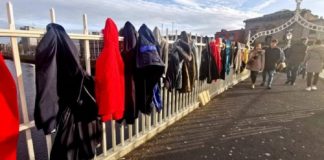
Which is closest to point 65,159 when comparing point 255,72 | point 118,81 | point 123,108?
point 123,108

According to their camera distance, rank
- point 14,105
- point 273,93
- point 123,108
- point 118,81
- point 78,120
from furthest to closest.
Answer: point 273,93 < point 123,108 < point 118,81 < point 78,120 < point 14,105

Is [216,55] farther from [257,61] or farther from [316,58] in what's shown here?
[316,58]

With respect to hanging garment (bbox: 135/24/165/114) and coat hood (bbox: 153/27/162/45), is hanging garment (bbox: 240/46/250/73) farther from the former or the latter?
hanging garment (bbox: 135/24/165/114)

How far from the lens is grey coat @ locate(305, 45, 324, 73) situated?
24.9 ft

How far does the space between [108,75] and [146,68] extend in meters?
0.54

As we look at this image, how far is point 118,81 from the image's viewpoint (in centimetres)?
230

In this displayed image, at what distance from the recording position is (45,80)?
1.67 meters

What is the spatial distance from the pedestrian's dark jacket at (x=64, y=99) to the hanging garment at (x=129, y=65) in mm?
454

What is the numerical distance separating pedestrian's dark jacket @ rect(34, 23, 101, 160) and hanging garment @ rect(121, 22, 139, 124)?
45 centimetres

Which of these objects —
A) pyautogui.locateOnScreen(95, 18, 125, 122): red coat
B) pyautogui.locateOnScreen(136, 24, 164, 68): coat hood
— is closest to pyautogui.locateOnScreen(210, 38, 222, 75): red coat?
pyautogui.locateOnScreen(136, 24, 164, 68): coat hood

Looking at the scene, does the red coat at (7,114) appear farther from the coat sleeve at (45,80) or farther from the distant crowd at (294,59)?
the distant crowd at (294,59)

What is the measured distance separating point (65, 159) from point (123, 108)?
0.78 m

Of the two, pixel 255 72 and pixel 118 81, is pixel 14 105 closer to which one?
pixel 118 81

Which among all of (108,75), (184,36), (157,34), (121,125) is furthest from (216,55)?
(108,75)
